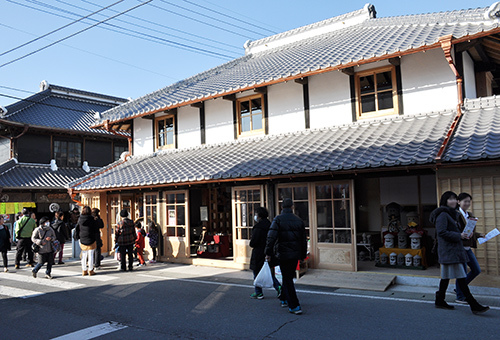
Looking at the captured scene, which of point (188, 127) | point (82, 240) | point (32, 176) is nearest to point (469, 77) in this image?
point (188, 127)

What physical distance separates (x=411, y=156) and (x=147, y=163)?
31.7 ft

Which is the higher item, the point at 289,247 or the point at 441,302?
the point at 289,247

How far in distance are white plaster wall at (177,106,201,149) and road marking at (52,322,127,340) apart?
872 centimetres

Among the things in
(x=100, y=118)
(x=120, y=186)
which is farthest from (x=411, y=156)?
(x=100, y=118)

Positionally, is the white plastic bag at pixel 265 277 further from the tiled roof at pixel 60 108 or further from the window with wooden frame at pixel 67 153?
the window with wooden frame at pixel 67 153

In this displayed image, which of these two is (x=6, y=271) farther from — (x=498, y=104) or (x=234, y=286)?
(x=498, y=104)

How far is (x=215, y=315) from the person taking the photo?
6461 mm

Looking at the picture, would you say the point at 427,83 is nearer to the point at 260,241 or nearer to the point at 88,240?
the point at 260,241

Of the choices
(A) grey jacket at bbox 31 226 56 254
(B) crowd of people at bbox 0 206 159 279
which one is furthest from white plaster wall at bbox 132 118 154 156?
(A) grey jacket at bbox 31 226 56 254

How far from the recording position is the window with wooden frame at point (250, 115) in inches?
500

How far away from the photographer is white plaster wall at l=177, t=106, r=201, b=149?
14203 millimetres

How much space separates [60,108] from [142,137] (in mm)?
12176

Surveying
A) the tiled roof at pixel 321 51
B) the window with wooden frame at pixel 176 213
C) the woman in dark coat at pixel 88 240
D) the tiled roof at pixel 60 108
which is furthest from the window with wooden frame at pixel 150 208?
the tiled roof at pixel 60 108

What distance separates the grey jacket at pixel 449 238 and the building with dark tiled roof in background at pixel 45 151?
54.3 ft
